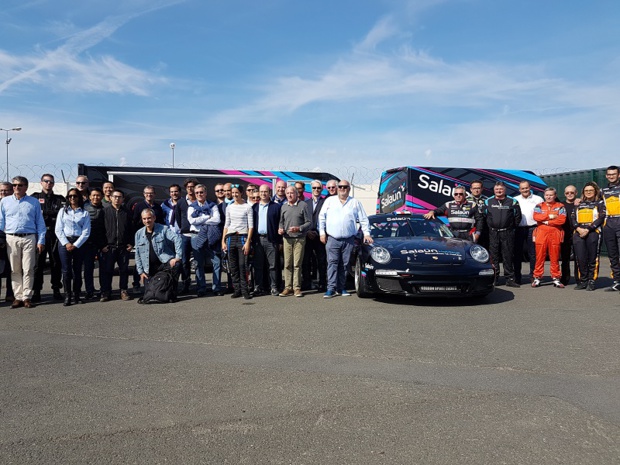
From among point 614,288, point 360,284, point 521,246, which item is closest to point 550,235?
point 521,246

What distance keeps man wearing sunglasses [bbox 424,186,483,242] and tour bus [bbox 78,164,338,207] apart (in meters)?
4.16

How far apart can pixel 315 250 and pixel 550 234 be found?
4.12 meters

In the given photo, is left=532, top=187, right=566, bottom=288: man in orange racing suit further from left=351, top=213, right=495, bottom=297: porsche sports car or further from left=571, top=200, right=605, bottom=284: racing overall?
left=351, top=213, right=495, bottom=297: porsche sports car

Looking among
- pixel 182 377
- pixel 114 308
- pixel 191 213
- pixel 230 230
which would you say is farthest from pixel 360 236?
pixel 182 377

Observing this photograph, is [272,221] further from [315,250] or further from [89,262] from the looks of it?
[89,262]

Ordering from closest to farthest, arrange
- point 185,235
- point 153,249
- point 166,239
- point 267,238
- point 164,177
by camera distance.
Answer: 1. point 153,249
2. point 166,239
3. point 267,238
4. point 185,235
5. point 164,177

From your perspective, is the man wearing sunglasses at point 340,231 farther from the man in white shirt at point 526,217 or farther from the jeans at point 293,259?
the man in white shirt at point 526,217

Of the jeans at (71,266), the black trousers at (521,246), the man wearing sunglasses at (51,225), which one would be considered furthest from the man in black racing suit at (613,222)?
the man wearing sunglasses at (51,225)

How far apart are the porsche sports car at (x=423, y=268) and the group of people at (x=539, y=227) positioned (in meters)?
1.43

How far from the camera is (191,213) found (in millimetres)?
9023

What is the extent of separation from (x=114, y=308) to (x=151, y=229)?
4.63 feet

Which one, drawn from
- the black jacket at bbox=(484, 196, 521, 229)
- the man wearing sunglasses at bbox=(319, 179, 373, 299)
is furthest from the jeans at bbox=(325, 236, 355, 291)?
the black jacket at bbox=(484, 196, 521, 229)

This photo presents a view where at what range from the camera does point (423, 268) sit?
24.5 feet

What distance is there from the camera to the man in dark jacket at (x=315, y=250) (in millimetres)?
9148
